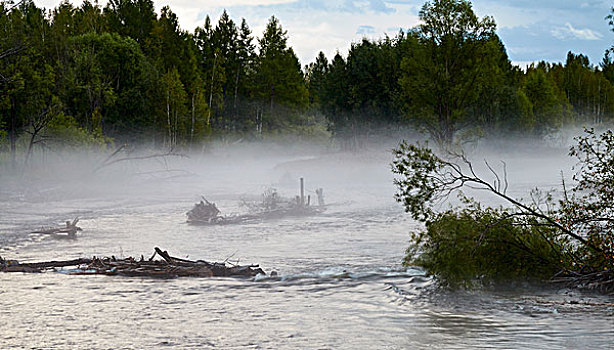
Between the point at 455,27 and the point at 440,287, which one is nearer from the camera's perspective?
the point at 440,287

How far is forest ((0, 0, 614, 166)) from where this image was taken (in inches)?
1610

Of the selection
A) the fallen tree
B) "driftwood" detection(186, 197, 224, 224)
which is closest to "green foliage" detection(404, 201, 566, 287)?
the fallen tree

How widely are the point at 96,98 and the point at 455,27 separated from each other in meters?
23.4

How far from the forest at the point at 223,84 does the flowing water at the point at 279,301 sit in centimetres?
1651

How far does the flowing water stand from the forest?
54.2 feet

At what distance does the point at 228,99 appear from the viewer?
77.6 metres

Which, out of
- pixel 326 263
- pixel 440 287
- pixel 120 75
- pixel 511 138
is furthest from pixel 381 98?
pixel 440 287

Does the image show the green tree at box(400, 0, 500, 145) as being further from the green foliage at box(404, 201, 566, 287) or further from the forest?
the green foliage at box(404, 201, 566, 287)

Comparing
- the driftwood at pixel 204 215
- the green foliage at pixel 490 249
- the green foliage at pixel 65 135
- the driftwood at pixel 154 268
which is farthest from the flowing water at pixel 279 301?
the green foliage at pixel 65 135

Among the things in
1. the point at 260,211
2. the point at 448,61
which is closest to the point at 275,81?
the point at 448,61

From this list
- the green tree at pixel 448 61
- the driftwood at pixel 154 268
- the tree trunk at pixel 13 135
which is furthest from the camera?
the green tree at pixel 448 61

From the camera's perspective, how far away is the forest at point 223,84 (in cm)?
4091

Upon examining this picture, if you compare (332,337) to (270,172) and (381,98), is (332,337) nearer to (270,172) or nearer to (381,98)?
(270,172)

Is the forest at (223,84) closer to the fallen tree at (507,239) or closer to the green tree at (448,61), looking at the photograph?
the green tree at (448,61)
